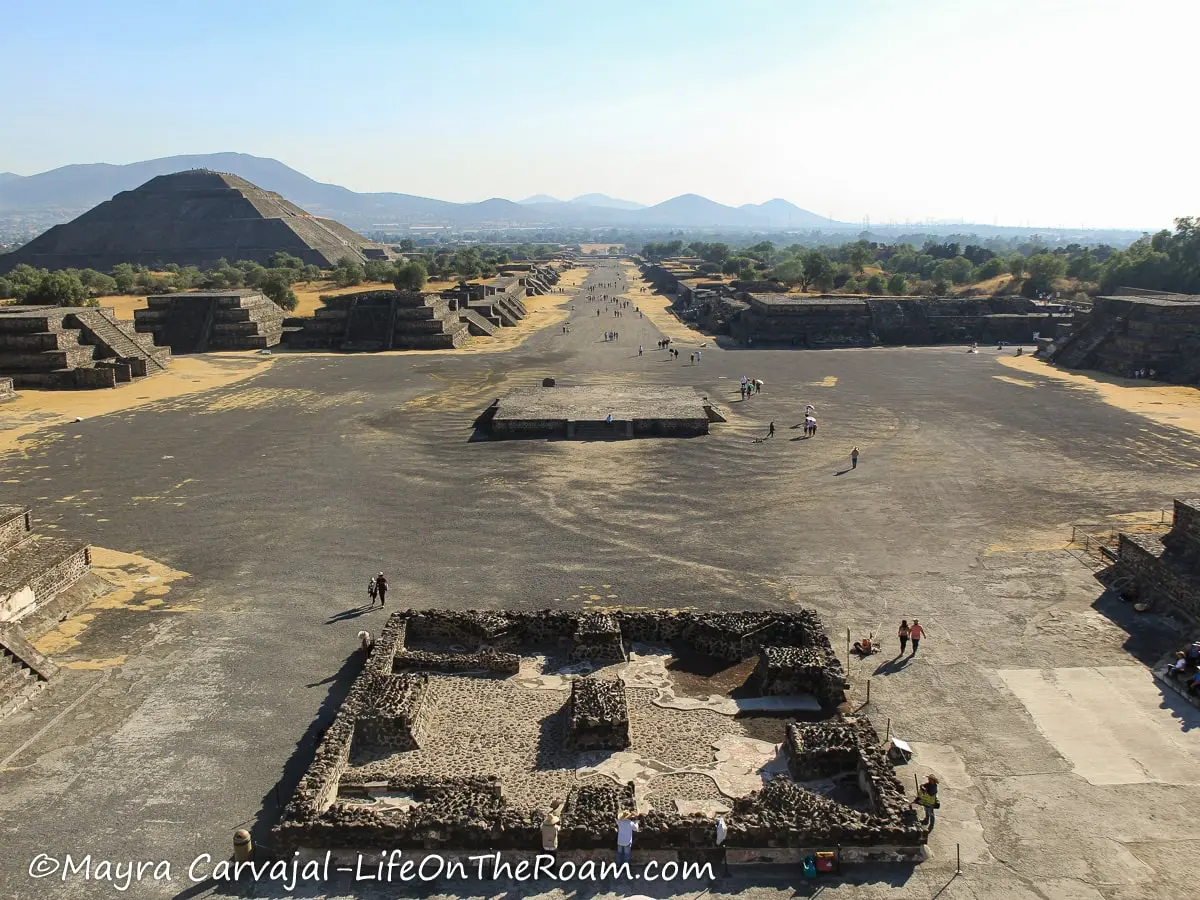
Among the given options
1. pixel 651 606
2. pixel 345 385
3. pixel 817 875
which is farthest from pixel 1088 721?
pixel 345 385

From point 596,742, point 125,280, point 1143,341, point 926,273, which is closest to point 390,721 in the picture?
point 596,742

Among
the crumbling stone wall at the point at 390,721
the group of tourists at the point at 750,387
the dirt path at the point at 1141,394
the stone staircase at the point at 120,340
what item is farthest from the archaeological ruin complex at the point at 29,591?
the dirt path at the point at 1141,394

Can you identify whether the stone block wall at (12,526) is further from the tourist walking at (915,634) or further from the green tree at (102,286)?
the green tree at (102,286)

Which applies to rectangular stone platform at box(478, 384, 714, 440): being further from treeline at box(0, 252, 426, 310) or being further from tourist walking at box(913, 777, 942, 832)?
treeline at box(0, 252, 426, 310)

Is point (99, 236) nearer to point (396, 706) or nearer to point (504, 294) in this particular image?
point (504, 294)

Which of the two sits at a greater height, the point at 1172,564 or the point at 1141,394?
the point at 1141,394

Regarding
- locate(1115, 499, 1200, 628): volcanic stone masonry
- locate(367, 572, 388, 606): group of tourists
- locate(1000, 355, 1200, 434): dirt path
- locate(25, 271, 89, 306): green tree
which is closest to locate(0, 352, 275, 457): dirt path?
locate(25, 271, 89, 306): green tree

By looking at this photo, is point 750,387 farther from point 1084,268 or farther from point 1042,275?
point 1084,268
